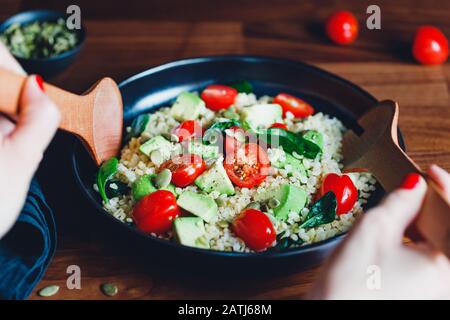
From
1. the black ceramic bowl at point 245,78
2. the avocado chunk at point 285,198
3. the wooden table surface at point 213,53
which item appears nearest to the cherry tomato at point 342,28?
the wooden table surface at point 213,53

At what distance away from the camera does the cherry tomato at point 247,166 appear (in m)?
1.41

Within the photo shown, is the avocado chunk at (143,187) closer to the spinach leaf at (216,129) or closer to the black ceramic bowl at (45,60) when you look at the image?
the spinach leaf at (216,129)

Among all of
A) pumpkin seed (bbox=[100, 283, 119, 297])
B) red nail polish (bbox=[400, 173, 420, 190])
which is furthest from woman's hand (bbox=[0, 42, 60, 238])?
red nail polish (bbox=[400, 173, 420, 190])

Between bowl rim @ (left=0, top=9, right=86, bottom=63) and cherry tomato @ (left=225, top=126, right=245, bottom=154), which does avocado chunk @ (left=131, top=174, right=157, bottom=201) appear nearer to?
cherry tomato @ (left=225, top=126, right=245, bottom=154)

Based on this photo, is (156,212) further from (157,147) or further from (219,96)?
(219,96)

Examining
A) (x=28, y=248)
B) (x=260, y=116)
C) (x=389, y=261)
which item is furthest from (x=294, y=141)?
(x=28, y=248)

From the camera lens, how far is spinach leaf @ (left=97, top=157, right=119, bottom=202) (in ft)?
4.52

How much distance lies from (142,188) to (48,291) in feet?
1.01

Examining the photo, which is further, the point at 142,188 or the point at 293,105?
the point at 293,105

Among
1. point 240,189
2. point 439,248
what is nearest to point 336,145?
point 240,189

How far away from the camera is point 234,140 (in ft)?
4.79

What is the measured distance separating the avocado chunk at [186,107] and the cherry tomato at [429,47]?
0.84m

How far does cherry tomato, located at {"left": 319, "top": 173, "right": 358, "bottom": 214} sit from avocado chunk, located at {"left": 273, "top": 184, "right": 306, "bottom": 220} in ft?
0.21

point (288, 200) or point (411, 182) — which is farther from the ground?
point (411, 182)
